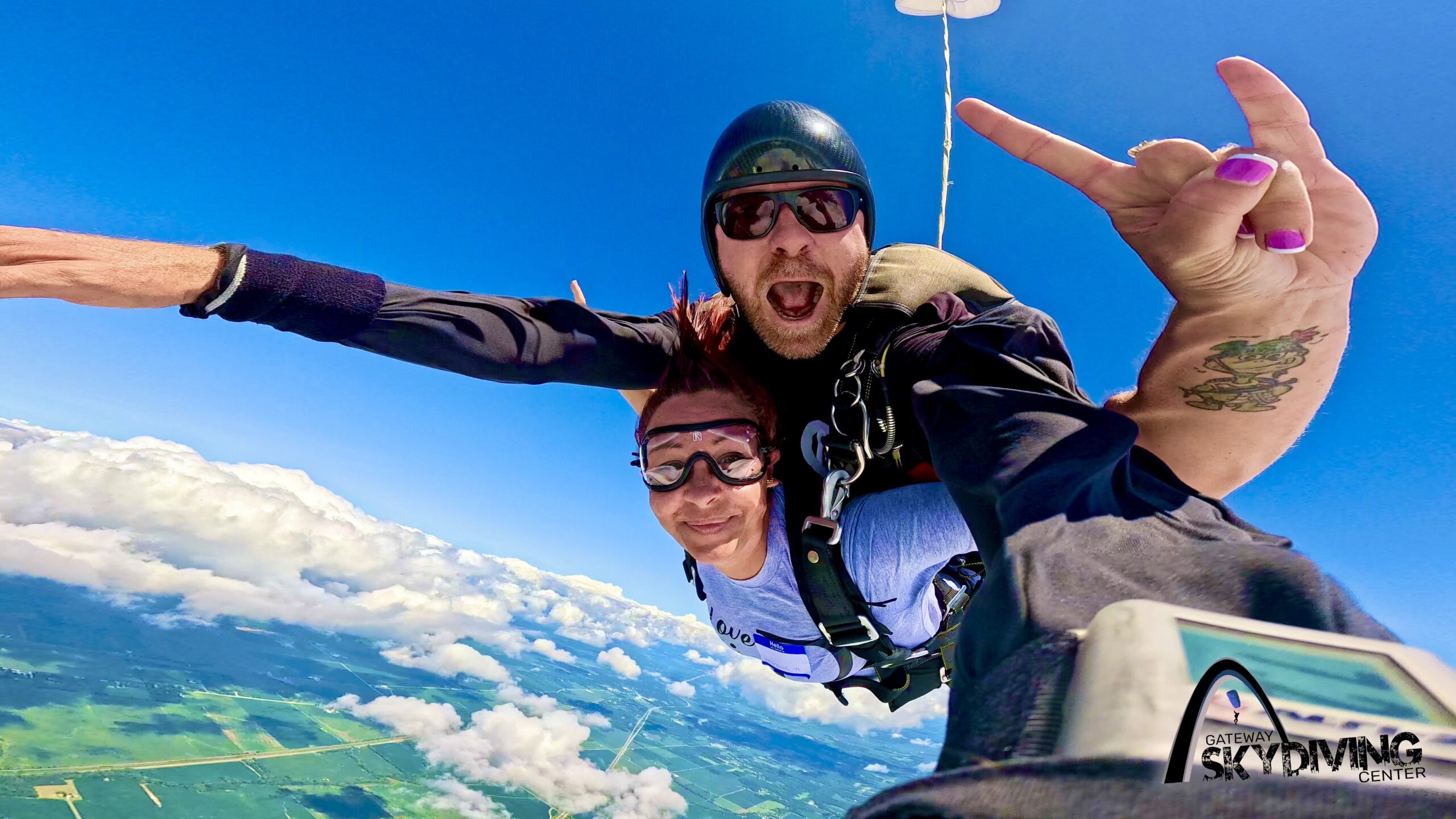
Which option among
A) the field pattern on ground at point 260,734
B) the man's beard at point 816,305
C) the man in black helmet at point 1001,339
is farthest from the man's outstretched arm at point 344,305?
the field pattern on ground at point 260,734

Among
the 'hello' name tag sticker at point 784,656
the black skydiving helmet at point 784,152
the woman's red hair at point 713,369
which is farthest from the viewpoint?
the 'hello' name tag sticker at point 784,656

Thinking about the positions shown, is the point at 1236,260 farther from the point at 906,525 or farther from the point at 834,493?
the point at 834,493

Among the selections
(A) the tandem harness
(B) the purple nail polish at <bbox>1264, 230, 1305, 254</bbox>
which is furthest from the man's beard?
(B) the purple nail polish at <bbox>1264, 230, 1305, 254</bbox>

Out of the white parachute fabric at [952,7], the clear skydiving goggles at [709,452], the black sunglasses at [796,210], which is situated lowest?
the clear skydiving goggles at [709,452]

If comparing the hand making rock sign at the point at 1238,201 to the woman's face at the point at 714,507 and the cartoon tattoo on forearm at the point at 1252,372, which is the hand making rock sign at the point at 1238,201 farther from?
the woman's face at the point at 714,507

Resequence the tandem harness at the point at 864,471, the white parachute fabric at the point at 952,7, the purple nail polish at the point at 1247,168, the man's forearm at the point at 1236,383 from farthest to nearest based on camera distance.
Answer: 1. the white parachute fabric at the point at 952,7
2. the tandem harness at the point at 864,471
3. the man's forearm at the point at 1236,383
4. the purple nail polish at the point at 1247,168

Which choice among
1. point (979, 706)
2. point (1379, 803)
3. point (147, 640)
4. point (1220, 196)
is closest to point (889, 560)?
point (1220, 196)

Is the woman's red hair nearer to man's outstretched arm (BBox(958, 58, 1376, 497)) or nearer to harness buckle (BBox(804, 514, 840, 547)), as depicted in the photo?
harness buckle (BBox(804, 514, 840, 547))
